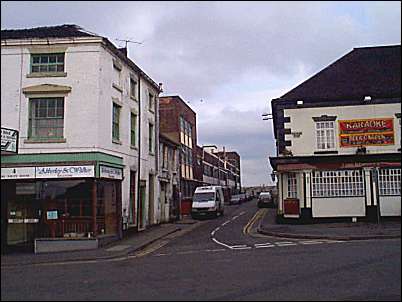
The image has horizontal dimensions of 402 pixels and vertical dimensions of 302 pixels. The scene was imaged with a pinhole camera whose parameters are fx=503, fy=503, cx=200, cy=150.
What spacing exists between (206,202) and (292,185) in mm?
10368

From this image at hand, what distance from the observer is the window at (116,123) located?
24788mm

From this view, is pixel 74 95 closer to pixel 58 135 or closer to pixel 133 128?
pixel 58 135

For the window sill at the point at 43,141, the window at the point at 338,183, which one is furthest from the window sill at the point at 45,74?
the window at the point at 338,183

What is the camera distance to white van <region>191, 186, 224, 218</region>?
3866cm

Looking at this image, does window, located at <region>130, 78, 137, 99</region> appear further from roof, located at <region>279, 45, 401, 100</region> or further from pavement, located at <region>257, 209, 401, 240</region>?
pavement, located at <region>257, 209, 401, 240</region>

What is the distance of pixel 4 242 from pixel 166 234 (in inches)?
331

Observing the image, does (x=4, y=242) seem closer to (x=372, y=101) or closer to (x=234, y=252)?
(x=234, y=252)

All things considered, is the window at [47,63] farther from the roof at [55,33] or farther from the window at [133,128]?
the window at [133,128]

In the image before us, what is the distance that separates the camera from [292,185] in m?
30.2

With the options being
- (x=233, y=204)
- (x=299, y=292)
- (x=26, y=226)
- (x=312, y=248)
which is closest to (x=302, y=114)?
(x=312, y=248)

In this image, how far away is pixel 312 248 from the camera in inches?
678

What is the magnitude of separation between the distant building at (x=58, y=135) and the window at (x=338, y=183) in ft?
39.2

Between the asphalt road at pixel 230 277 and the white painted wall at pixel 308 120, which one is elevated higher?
the white painted wall at pixel 308 120

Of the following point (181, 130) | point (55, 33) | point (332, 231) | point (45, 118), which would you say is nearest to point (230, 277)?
point (332, 231)
